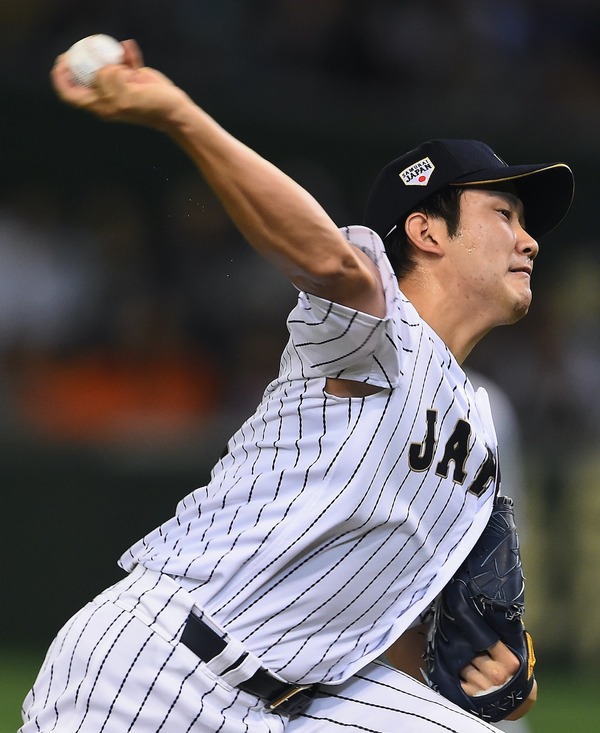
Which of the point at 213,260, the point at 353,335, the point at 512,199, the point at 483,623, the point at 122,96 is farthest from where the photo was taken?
the point at 213,260

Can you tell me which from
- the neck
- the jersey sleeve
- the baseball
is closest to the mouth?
the neck

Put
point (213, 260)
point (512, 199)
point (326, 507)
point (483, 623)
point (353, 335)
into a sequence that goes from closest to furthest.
Answer: point (353, 335)
point (326, 507)
point (483, 623)
point (512, 199)
point (213, 260)

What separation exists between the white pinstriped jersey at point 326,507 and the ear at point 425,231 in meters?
0.40

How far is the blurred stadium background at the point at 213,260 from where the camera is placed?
750cm

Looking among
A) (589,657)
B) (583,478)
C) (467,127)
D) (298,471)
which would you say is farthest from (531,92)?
(298,471)

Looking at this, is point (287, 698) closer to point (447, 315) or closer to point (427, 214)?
point (447, 315)

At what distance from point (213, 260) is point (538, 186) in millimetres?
5568

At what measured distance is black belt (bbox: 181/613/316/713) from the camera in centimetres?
278

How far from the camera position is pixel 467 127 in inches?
400

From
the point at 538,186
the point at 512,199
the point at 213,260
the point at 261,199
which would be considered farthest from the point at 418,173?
the point at 213,260

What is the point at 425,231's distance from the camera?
3318mm

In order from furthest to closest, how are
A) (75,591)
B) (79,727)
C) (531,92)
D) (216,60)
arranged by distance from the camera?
(531,92) → (216,60) → (75,591) → (79,727)

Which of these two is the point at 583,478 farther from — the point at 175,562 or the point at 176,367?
the point at 175,562

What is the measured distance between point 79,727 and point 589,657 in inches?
225
